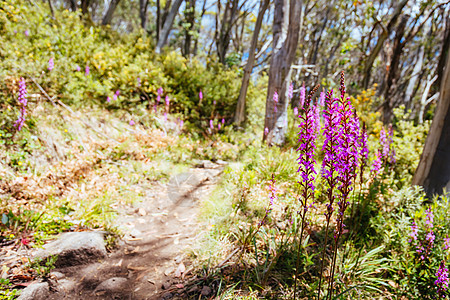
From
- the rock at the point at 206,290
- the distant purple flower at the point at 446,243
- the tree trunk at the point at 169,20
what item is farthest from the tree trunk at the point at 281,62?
the tree trunk at the point at 169,20

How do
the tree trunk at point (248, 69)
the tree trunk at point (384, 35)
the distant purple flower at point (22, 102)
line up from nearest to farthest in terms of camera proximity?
the distant purple flower at point (22, 102), the tree trunk at point (248, 69), the tree trunk at point (384, 35)

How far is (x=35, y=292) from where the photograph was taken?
2.08 m

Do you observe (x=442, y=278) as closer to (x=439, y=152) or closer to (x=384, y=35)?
(x=439, y=152)

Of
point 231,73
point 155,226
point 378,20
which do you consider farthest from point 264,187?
point 378,20

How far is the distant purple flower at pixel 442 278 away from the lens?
204 cm

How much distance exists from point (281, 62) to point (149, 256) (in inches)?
179

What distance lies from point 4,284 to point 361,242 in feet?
11.5

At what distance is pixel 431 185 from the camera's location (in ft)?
9.96

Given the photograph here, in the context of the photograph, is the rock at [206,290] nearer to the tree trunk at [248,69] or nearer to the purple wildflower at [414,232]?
the purple wildflower at [414,232]

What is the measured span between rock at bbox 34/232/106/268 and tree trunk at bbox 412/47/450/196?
13.6 ft

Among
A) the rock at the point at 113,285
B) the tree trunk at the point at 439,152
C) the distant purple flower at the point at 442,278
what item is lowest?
the rock at the point at 113,285

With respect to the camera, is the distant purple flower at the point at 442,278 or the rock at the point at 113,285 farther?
the rock at the point at 113,285

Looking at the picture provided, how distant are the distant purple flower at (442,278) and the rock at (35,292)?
11.3ft

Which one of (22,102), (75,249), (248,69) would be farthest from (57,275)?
(248,69)
